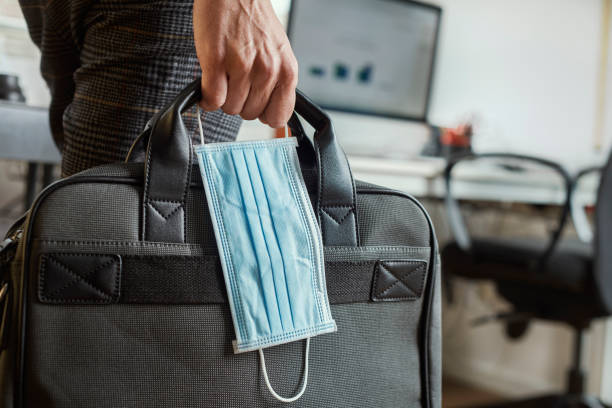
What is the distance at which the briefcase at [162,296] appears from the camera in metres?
0.49

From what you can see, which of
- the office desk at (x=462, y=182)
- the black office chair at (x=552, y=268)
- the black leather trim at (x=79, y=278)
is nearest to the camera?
the black leather trim at (x=79, y=278)

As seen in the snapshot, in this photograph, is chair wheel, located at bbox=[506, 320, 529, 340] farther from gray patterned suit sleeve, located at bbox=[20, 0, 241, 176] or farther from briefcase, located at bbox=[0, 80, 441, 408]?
gray patterned suit sleeve, located at bbox=[20, 0, 241, 176]

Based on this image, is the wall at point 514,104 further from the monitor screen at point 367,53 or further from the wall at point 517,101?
the monitor screen at point 367,53

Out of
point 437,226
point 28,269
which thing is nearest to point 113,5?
point 28,269

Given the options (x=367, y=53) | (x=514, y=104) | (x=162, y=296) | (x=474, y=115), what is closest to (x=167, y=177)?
(x=162, y=296)

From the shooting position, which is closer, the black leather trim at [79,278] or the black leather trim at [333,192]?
the black leather trim at [79,278]

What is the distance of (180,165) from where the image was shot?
0.53 meters

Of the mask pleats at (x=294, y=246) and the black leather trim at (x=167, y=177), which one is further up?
the black leather trim at (x=167, y=177)

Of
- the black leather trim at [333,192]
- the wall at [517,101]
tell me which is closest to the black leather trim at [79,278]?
the black leather trim at [333,192]

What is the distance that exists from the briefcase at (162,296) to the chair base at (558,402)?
1.25m

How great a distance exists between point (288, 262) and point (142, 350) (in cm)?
16

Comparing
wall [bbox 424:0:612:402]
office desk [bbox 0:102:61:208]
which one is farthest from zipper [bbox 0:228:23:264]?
wall [bbox 424:0:612:402]

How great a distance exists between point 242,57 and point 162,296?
0.24 m

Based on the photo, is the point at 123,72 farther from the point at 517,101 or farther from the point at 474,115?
the point at 517,101
